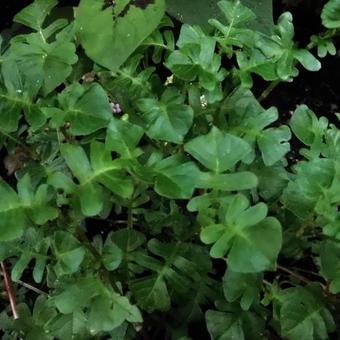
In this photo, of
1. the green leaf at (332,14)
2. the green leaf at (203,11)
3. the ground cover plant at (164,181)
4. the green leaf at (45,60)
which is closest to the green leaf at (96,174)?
the ground cover plant at (164,181)

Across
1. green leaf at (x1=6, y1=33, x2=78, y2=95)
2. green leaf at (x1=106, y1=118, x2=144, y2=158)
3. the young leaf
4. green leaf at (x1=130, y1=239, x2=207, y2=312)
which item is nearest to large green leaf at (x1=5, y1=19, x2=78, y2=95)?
green leaf at (x1=6, y1=33, x2=78, y2=95)

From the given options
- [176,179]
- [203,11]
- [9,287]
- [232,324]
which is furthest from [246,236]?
[203,11]

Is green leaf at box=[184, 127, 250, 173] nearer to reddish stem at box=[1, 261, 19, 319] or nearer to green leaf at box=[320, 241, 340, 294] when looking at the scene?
green leaf at box=[320, 241, 340, 294]

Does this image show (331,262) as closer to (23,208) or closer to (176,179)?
(176,179)

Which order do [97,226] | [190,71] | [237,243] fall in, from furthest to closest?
Result: [97,226]
[190,71]
[237,243]

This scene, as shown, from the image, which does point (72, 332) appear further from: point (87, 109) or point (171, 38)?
point (171, 38)

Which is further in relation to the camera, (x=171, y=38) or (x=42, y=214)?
(x=171, y=38)

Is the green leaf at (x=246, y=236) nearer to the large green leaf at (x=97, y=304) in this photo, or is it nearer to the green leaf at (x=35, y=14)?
the large green leaf at (x=97, y=304)

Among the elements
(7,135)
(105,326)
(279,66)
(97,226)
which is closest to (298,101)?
(97,226)
